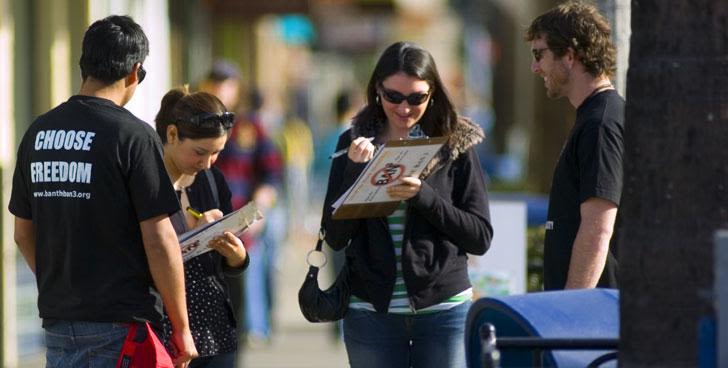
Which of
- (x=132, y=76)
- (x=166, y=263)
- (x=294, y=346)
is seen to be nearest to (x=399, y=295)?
(x=166, y=263)

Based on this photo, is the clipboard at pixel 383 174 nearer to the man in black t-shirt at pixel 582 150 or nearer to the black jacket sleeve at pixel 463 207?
the black jacket sleeve at pixel 463 207

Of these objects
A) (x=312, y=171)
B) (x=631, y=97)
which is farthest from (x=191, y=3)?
(x=631, y=97)

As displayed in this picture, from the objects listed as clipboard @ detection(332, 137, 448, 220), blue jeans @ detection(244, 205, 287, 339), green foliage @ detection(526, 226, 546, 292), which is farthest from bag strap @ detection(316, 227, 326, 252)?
blue jeans @ detection(244, 205, 287, 339)

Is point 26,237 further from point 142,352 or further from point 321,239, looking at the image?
point 321,239

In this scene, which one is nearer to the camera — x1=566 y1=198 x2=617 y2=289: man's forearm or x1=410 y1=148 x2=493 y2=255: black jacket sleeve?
x1=566 y1=198 x2=617 y2=289: man's forearm

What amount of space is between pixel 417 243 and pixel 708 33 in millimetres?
2036

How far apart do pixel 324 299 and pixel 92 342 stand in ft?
3.06

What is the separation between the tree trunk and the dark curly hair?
1.66 meters

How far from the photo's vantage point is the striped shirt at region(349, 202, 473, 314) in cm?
507

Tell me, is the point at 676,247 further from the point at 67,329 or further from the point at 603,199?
the point at 67,329

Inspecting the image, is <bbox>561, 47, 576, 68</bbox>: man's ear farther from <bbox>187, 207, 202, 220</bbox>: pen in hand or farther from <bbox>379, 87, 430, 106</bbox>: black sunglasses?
<bbox>187, 207, 202, 220</bbox>: pen in hand

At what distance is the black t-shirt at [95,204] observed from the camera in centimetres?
443

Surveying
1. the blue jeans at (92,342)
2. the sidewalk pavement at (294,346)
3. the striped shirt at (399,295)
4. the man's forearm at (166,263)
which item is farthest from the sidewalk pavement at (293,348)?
the man's forearm at (166,263)

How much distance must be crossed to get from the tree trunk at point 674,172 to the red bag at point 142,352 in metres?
1.69
